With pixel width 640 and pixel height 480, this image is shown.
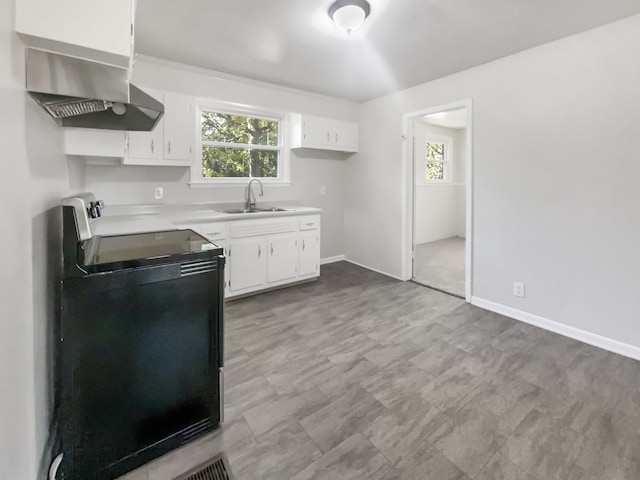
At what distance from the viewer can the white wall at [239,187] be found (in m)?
3.05

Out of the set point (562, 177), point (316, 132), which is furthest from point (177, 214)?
point (562, 177)

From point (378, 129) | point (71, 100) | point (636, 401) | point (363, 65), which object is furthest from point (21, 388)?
point (378, 129)

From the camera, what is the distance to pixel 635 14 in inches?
86.0

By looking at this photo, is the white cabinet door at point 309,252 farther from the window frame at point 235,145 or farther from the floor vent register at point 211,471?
the floor vent register at point 211,471

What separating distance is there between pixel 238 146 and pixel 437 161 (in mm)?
4862

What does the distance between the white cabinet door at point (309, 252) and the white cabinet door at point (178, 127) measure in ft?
5.19

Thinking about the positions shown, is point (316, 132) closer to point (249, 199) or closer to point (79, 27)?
point (249, 199)

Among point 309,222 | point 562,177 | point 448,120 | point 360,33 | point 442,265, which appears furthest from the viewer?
point 448,120

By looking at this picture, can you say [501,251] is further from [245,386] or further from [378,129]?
[245,386]

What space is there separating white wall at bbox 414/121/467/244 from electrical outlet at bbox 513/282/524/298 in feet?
11.9

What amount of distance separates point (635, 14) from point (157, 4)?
3.38 m

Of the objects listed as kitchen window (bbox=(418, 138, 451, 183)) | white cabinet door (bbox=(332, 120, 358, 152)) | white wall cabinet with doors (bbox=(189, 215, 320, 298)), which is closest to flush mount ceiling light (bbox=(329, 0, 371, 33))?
white wall cabinet with doors (bbox=(189, 215, 320, 298))

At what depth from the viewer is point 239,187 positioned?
12.6 feet

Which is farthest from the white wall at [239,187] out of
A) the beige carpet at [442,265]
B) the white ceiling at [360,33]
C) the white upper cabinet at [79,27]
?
the white upper cabinet at [79,27]
